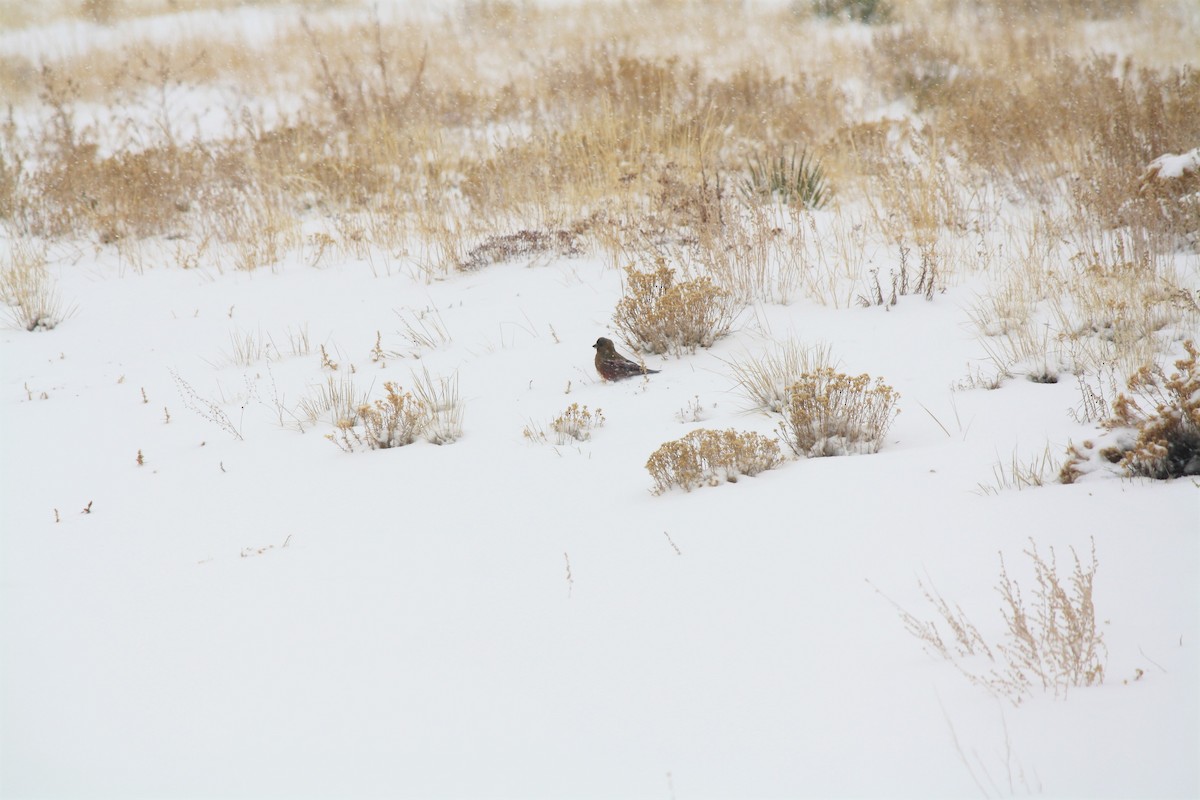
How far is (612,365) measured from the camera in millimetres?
4117

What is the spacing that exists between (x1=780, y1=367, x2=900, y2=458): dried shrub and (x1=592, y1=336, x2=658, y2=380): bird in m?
1.17

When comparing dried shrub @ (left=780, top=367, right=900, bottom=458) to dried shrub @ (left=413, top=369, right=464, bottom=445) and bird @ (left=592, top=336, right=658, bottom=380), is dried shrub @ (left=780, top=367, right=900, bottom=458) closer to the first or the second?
bird @ (left=592, top=336, right=658, bottom=380)

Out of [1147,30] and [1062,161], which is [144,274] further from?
[1147,30]

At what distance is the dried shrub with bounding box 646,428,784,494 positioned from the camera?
9.54ft

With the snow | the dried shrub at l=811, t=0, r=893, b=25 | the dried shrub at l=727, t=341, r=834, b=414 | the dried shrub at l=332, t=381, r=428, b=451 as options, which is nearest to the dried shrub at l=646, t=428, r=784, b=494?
the dried shrub at l=727, t=341, r=834, b=414

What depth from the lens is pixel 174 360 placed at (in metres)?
5.16

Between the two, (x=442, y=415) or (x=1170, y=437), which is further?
(x=442, y=415)

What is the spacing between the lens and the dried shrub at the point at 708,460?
2908 millimetres

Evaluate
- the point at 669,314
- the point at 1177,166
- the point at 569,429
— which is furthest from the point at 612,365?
the point at 1177,166

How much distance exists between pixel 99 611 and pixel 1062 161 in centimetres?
721

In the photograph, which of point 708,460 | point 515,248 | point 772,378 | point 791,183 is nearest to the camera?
point 708,460

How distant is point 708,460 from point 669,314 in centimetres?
156

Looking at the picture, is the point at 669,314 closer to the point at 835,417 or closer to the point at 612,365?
the point at 612,365

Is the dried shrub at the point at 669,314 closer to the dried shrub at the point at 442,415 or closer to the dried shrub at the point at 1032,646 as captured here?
the dried shrub at the point at 442,415
